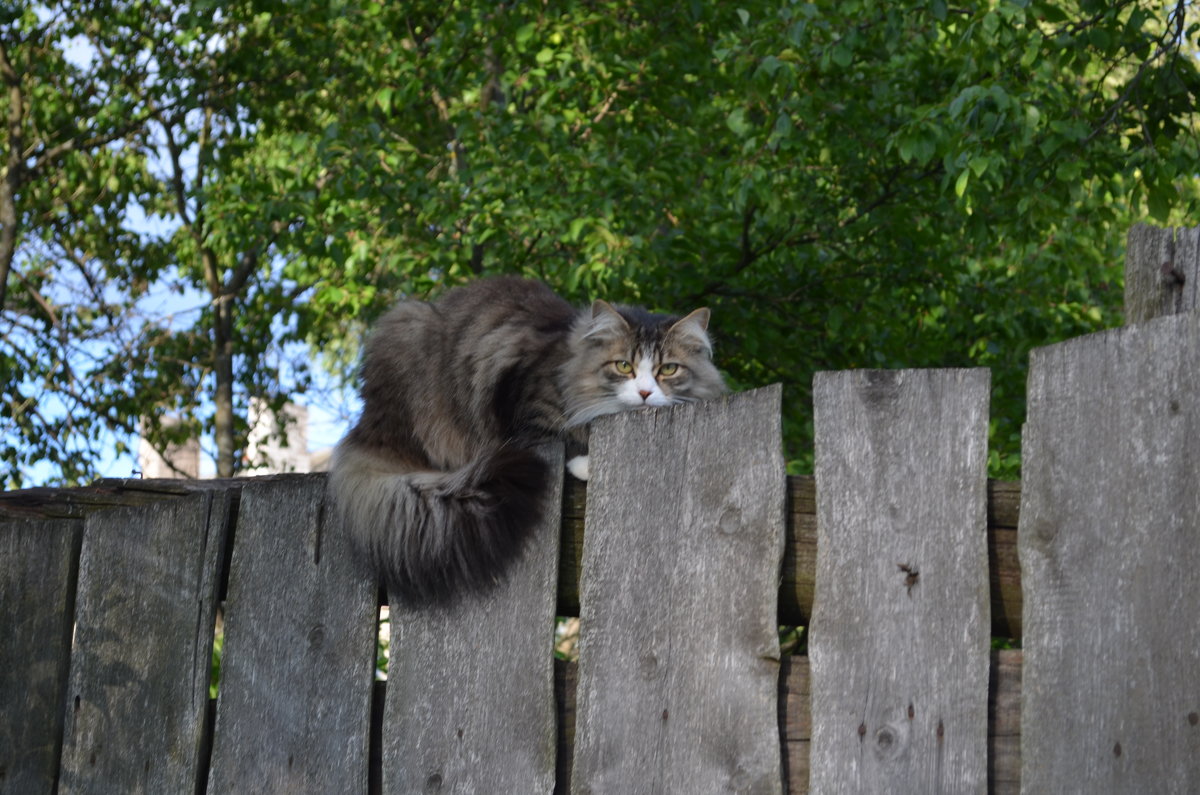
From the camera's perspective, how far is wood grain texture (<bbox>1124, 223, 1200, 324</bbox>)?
2.03 meters

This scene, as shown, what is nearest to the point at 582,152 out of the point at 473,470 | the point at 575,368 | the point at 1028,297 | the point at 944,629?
the point at 1028,297

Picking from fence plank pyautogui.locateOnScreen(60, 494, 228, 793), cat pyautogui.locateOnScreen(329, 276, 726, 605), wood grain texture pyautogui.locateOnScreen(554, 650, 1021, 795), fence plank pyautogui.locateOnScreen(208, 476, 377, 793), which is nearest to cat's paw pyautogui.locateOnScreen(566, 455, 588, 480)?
cat pyautogui.locateOnScreen(329, 276, 726, 605)

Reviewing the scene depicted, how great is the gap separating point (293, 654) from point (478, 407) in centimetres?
85

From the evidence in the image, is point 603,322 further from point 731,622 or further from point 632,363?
point 731,622

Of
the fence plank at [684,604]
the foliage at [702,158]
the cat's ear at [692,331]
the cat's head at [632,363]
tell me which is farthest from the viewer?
the foliage at [702,158]

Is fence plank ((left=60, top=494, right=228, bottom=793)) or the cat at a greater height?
the cat

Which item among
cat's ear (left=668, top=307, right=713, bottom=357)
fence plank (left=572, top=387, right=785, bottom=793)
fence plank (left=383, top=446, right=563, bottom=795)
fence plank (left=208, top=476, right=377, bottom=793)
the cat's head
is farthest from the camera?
cat's ear (left=668, top=307, right=713, bottom=357)

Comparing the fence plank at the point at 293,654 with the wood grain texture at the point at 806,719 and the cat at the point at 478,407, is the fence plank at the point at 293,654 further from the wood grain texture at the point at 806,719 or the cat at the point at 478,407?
the wood grain texture at the point at 806,719

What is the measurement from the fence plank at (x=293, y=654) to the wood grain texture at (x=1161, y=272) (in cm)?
158

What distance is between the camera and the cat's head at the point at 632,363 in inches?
128

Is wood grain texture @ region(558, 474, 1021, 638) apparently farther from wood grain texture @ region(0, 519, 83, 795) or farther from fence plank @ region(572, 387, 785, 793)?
wood grain texture @ region(0, 519, 83, 795)

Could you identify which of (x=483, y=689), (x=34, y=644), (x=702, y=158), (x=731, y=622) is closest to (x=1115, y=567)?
(x=731, y=622)

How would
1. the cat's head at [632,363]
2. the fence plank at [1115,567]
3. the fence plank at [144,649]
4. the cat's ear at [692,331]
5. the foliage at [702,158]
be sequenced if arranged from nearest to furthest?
the fence plank at [1115,567] → the fence plank at [144,649] → the cat's head at [632,363] → the cat's ear at [692,331] → the foliage at [702,158]

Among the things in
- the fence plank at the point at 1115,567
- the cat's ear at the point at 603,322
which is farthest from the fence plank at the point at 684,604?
the cat's ear at the point at 603,322
